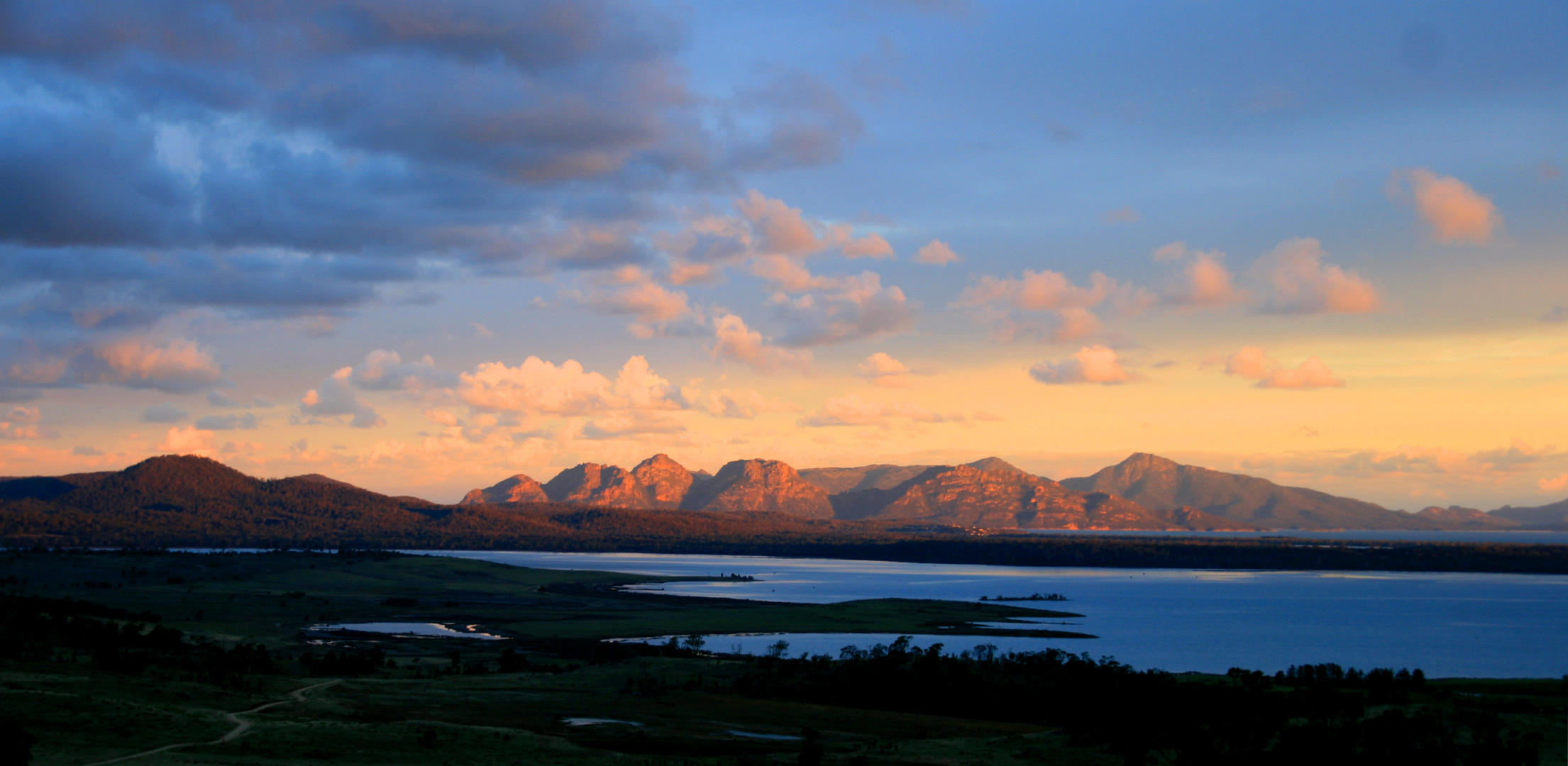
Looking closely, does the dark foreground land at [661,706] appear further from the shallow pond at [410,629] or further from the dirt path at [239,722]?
the shallow pond at [410,629]

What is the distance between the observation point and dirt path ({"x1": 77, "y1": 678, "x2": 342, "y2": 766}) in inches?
1837

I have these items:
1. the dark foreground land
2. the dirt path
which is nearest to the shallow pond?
the dark foreground land

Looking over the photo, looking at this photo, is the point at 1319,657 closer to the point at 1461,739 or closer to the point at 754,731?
the point at 1461,739

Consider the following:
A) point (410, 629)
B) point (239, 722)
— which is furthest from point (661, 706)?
point (410, 629)

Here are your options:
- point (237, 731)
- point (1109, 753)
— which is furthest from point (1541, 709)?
point (237, 731)

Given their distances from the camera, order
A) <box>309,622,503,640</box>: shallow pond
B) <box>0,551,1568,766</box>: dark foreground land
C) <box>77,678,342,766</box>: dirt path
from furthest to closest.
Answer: <box>309,622,503,640</box>: shallow pond < <box>0,551,1568,766</box>: dark foreground land < <box>77,678,342,766</box>: dirt path

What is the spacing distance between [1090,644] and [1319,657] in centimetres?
2282

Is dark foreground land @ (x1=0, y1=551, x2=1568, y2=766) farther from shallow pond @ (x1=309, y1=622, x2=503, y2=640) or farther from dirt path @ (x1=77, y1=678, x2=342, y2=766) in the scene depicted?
shallow pond @ (x1=309, y1=622, x2=503, y2=640)

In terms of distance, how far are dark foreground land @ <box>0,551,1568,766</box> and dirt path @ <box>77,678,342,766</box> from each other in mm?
269

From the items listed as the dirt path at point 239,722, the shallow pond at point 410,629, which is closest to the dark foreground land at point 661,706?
the dirt path at point 239,722

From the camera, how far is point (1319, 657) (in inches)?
4651

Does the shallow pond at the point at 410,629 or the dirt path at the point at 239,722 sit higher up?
the dirt path at the point at 239,722

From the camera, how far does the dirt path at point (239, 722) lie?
46656 millimetres

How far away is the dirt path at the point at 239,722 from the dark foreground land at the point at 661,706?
269 millimetres
